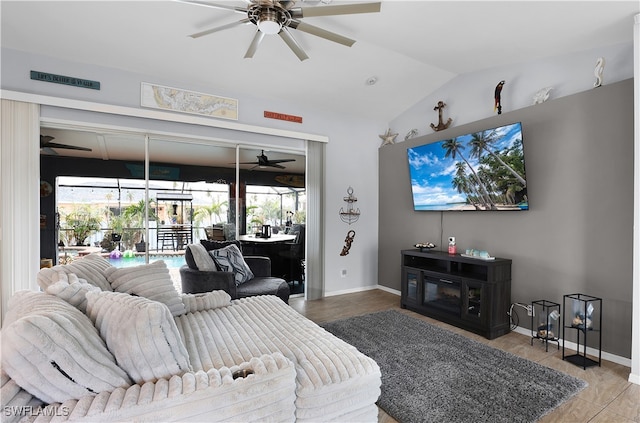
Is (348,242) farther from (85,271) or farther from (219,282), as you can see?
(85,271)

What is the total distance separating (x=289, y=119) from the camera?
15.1ft

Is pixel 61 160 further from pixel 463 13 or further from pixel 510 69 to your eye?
pixel 510 69

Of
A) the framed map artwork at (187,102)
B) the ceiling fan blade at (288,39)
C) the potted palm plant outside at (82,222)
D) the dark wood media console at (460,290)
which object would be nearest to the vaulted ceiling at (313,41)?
the framed map artwork at (187,102)

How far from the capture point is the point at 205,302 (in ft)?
8.28

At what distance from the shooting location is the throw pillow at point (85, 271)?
1.84 meters

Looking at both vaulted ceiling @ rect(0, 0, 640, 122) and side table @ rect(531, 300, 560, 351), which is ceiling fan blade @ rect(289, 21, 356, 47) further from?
side table @ rect(531, 300, 560, 351)

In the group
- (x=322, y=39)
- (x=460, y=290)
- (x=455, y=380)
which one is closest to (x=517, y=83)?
(x=322, y=39)

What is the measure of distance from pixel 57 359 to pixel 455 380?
2.44 m

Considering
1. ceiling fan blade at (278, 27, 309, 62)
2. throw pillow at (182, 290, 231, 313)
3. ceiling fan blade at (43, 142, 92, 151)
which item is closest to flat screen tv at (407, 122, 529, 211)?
ceiling fan blade at (278, 27, 309, 62)

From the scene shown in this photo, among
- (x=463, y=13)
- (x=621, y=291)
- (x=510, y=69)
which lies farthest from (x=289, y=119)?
(x=621, y=291)

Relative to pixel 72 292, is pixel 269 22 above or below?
above

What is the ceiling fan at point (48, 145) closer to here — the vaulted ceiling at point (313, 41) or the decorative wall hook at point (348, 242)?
the vaulted ceiling at point (313, 41)

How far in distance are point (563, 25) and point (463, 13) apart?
33.4 inches

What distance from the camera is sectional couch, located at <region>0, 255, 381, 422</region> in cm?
107
